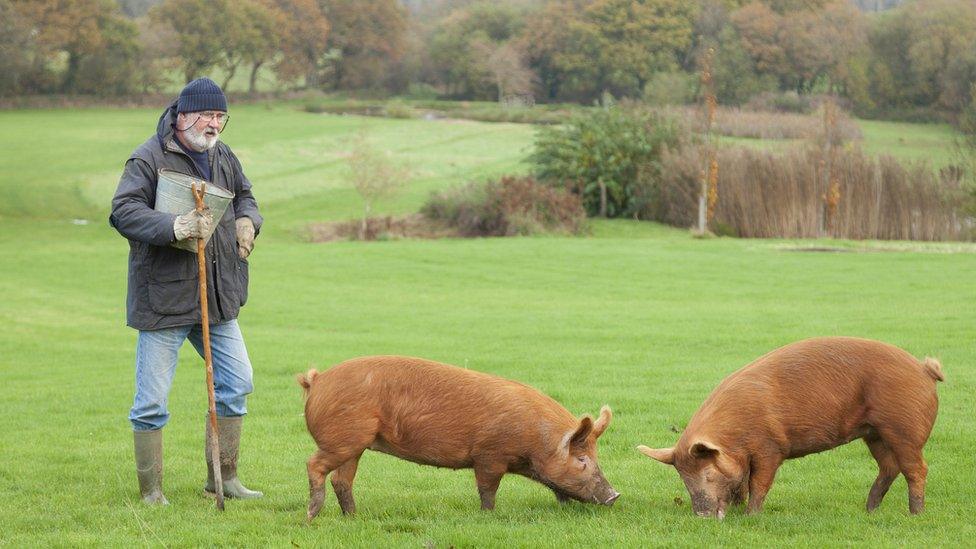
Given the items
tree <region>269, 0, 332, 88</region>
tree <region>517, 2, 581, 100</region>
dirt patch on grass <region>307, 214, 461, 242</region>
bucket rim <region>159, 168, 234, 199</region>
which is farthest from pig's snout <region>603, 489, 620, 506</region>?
tree <region>269, 0, 332, 88</region>

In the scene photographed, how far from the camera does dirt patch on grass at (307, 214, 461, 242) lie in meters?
45.8

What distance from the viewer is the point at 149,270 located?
773 centimetres

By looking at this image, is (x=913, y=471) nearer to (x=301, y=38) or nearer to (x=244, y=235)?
(x=244, y=235)

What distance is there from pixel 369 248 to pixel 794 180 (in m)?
15.5

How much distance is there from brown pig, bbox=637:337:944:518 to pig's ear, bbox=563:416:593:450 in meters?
0.38

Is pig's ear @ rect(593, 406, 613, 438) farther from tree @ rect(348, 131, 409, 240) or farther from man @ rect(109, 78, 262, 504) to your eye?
tree @ rect(348, 131, 409, 240)

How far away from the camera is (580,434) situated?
709 centimetres

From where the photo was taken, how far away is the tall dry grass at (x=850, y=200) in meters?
38.4

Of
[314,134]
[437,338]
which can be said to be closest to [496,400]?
[437,338]

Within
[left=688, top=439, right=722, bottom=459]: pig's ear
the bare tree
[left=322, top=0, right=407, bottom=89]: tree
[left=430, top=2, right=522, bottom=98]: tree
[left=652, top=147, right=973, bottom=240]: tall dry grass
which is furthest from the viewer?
[left=322, top=0, right=407, bottom=89]: tree

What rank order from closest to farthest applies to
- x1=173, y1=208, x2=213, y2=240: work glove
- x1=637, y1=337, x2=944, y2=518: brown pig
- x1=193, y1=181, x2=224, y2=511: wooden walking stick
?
x1=637, y1=337, x2=944, y2=518: brown pig < x1=173, y1=208, x2=213, y2=240: work glove < x1=193, y1=181, x2=224, y2=511: wooden walking stick

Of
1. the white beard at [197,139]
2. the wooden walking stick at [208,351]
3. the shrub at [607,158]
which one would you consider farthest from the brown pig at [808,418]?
the shrub at [607,158]

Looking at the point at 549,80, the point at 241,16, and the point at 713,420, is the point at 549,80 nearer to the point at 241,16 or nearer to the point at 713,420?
the point at 241,16

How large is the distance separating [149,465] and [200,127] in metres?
2.48
